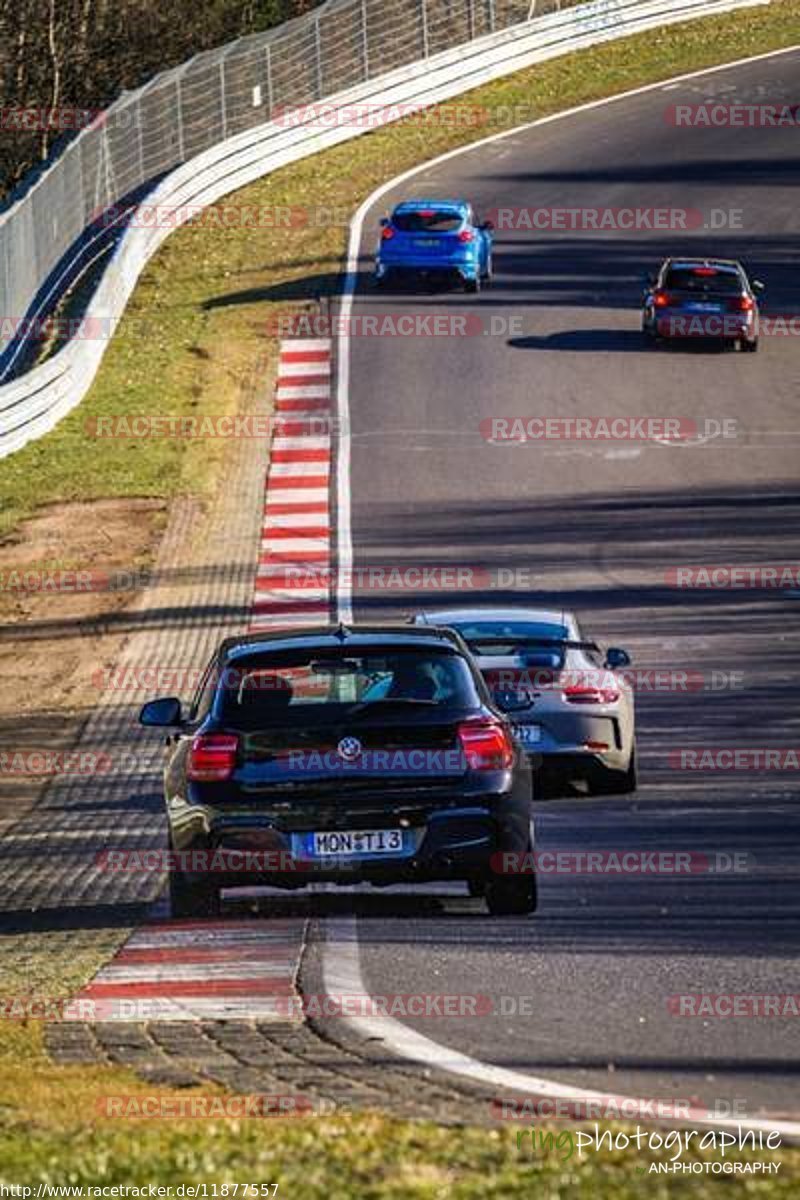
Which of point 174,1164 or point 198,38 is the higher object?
point 198,38

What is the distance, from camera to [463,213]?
4691cm

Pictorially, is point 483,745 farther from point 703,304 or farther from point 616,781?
point 703,304

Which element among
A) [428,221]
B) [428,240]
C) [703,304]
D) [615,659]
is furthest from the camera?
[428,240]

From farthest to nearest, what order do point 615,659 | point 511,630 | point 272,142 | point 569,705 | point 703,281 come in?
1. point 272,142
2. point 703,281
3. point 511,630
4. point 615,659
5. point 569,705

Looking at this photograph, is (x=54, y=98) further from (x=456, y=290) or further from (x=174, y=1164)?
(x=174, y=1164)

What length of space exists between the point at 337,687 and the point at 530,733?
4.86 meters

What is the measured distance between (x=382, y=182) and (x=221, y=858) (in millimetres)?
43414

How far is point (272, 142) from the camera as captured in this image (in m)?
57.1

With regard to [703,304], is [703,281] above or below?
above

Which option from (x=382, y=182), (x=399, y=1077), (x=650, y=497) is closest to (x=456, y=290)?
(x=382, y=182)


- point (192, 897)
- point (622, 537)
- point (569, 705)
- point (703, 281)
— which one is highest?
point (703, 281)

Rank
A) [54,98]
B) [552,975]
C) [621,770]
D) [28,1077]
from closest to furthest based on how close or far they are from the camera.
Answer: [28,1077], [552,975], [621,770], [54,98]

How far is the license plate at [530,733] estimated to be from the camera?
18.9 meters

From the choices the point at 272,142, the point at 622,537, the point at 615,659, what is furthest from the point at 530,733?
the point at 272,142
